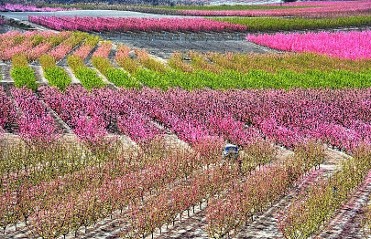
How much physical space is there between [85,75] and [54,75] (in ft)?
3.31

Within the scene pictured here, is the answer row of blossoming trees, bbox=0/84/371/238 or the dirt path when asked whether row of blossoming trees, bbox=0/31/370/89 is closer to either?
row of blossoming trees, bbox=0/84/371/238

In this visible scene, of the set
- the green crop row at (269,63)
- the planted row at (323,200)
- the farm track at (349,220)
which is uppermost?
the planted row at (323,200)

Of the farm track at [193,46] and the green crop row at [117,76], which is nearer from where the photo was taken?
the green crop row at [117,76]

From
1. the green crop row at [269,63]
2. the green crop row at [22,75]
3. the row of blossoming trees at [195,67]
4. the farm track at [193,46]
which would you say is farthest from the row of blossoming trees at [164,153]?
the farm track at [193,46]

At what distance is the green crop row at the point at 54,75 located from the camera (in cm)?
2102

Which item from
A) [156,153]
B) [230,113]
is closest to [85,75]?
[230,113]

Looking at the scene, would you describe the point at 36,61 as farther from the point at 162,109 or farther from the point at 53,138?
the point at 53,138

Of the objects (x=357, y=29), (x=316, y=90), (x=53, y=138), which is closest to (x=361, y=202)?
(x=53, y=138)

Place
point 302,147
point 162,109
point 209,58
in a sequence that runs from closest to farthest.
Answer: point 302,147
point 162,109
point 209,58

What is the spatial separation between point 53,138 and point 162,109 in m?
4.54

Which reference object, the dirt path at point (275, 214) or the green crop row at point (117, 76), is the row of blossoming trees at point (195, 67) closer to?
the green crop row at point (117, 76)

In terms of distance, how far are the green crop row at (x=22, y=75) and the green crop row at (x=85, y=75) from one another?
1.52m

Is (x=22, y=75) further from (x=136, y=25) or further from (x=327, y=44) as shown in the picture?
(x=136, y=25)

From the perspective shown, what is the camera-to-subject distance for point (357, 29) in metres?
51.1
